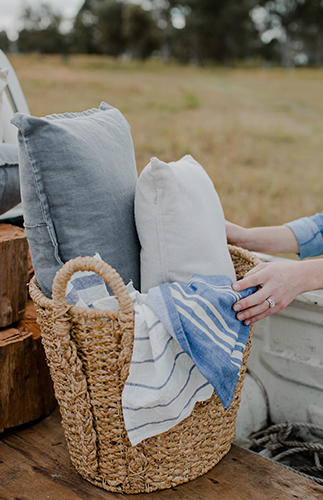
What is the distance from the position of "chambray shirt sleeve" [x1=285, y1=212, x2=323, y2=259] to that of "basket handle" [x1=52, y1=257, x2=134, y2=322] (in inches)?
28.7

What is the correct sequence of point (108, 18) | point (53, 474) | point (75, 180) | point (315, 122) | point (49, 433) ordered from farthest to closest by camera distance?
point (108, 18), point (315, 122), point (49, 433), point (53, 474), point (75, 180)

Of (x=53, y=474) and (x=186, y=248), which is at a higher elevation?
(x=186, y=248)

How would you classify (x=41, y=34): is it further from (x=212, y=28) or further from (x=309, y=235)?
(x=309, y=235)

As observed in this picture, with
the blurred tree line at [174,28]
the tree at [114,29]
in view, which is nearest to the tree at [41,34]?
the blurred tree line at [174,28]

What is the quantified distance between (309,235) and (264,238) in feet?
0.46

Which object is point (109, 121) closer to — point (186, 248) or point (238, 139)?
point (186, 248)

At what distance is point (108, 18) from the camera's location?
58.7 ft

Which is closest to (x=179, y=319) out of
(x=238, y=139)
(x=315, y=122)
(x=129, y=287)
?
(x=129, y=287)

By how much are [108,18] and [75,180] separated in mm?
19659

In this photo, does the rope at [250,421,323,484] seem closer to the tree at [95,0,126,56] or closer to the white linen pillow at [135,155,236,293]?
the white linen pillow at [135,155,236,293]

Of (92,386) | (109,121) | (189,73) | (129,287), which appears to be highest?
(189,73)

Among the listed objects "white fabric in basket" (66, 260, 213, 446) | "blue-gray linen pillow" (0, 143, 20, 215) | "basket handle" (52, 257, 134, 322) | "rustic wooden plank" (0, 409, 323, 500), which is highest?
"blue-gray linen pillow" (0, 143, 20, 215)

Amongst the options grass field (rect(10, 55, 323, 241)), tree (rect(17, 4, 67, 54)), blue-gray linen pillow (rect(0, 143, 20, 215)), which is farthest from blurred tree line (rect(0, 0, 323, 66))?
blue-gray linen pillow (rect(0, 143, 20, 215))

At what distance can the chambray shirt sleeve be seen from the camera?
51.5 inches
